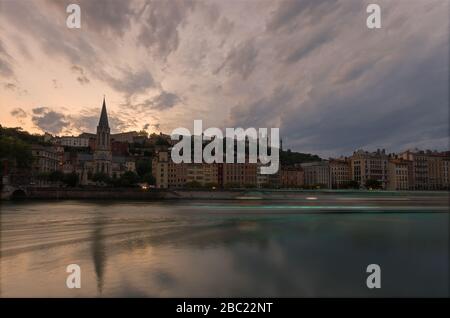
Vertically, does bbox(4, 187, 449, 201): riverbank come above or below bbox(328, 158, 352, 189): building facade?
below

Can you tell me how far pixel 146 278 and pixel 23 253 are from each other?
200 inches

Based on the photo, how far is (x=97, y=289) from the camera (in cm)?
721

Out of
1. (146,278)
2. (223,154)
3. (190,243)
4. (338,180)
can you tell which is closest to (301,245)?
(190,243)

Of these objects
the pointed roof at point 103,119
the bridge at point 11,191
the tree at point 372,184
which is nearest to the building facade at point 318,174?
the tree at point 372,184

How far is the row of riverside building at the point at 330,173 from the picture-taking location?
80.6 metres

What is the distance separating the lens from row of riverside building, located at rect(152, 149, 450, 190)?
80.6m

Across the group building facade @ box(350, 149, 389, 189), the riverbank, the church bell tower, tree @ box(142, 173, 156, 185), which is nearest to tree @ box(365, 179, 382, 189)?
building facade @ box(350, 149, 389, 189)

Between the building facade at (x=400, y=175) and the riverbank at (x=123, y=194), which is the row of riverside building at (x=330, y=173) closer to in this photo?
the building facade at (x=400, y=175)

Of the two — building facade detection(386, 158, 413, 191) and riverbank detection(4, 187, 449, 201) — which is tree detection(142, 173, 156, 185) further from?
building facade detection(386, 158, 413, 191)

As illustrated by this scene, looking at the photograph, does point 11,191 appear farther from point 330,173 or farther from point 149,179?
point 330,173

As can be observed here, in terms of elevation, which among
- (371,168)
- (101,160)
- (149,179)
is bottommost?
(149,179)

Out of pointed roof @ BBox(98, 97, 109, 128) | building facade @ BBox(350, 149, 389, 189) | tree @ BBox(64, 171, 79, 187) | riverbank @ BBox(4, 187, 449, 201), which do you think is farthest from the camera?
pointed roof @ BBox(98, 97, 109, 128)

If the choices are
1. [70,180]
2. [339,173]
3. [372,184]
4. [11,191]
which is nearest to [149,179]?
[70,180]

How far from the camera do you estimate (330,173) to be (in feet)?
319
